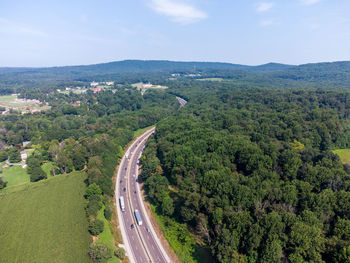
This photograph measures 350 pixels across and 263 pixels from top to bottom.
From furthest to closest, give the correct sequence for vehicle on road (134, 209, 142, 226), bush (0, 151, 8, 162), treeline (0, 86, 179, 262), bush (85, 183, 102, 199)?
bush (0, 151, 8, 162)
bush (85, 183, 102, 199)
treeline (0, 86, 179, 262)
vehicle on road (134, 209, 142, 226)

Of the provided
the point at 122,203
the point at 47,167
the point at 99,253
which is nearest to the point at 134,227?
the point at 122,203

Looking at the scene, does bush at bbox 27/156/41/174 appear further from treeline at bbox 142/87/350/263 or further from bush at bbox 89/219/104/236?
bush at bbox 89/219/104/236

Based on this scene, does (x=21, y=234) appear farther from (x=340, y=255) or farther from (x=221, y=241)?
(x=340, y=255)

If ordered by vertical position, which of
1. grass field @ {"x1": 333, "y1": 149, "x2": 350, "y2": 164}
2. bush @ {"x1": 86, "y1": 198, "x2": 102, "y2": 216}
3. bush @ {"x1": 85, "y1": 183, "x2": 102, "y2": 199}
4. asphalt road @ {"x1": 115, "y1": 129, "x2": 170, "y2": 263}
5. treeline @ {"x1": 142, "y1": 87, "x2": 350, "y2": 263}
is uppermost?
treeline @ {"x1": 142, "y1": 87, "x2": 350, "y2": 263}

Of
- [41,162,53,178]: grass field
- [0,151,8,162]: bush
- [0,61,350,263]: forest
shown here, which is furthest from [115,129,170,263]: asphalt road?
[0,151,8,162]: bush

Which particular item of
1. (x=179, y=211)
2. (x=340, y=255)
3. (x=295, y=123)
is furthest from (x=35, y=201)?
(x=295, y=123)

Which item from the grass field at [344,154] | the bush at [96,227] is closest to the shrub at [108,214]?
the bush at [96,227]

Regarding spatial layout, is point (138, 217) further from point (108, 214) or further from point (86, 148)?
point (86, 148)
